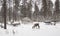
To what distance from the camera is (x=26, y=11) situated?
989 inches

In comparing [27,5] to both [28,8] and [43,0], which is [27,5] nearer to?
[28,8]

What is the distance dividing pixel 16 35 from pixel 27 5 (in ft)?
56.0

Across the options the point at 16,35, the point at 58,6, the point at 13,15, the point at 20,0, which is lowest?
the point at 16,35

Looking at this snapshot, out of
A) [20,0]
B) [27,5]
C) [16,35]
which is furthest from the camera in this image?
[27,5]

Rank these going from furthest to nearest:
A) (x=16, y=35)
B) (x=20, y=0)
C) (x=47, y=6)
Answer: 1. (x=47, y=6)
2. (x=20, y=0)
3. (x=16, y=35)

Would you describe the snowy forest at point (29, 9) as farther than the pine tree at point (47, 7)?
No

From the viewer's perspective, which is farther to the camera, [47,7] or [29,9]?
[29,9]

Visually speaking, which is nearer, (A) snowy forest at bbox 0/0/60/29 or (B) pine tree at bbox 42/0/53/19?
(A) snowy forest at bbox 0/0/60/29

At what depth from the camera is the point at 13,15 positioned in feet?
76.0

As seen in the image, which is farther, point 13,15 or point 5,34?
point 13,15

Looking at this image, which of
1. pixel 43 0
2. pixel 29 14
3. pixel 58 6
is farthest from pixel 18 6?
pixel 58 6

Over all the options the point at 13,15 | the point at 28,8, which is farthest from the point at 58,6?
the point at 13,15

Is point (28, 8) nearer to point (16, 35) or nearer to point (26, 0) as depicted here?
point (26, 0)

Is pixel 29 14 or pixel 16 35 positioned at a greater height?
pixel 29 14
